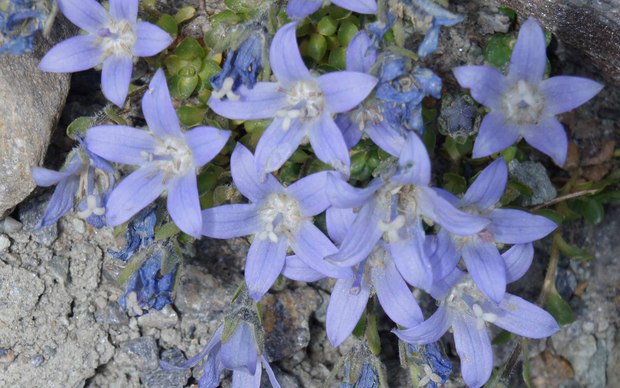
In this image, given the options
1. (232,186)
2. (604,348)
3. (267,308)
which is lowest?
(604,348)

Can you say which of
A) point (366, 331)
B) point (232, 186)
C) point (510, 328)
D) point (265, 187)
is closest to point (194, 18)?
point (232, 186)

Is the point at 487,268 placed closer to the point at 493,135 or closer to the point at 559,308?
the point at 493,135

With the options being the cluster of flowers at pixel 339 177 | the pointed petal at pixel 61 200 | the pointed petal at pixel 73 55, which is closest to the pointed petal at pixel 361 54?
the cluster of flowers at pixel 339 177

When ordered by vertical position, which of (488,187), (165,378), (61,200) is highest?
(488,187)

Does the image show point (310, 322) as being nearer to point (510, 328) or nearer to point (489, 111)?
point (510, 328)

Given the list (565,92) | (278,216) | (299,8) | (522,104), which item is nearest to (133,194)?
(278,216)

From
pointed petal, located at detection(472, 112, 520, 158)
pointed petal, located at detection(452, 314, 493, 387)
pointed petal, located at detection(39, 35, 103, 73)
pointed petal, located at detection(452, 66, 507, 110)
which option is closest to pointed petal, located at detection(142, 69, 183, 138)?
pointed petal, located at detection(39, 35, 103, 73)
